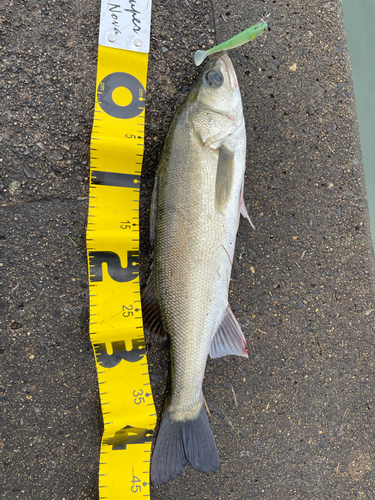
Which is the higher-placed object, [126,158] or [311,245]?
[126,158]

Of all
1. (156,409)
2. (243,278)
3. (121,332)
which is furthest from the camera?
(243,278)

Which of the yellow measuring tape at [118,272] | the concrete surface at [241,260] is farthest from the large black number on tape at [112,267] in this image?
the concrete surface at [241,260]

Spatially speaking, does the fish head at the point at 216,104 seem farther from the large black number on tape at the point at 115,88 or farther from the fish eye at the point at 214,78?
the large black number on tape at the point at 115,88

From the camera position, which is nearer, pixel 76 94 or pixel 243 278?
pixel 76 94

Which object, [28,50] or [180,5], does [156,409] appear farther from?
[180,5]

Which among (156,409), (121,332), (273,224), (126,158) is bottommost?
(156,409)

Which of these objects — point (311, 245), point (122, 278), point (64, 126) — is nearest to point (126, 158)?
point (64, 126)

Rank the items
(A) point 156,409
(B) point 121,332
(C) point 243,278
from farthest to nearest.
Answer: (C) point 243,278 → (A) point 156,409 → (B) point 121,332

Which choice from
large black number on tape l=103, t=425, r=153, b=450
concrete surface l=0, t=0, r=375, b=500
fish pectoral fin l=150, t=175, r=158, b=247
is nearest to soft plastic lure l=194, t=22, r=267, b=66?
concrete surface l=0, t=0, r=375, b=500

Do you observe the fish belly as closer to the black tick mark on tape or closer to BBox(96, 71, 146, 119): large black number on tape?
the black tick mark on tape
